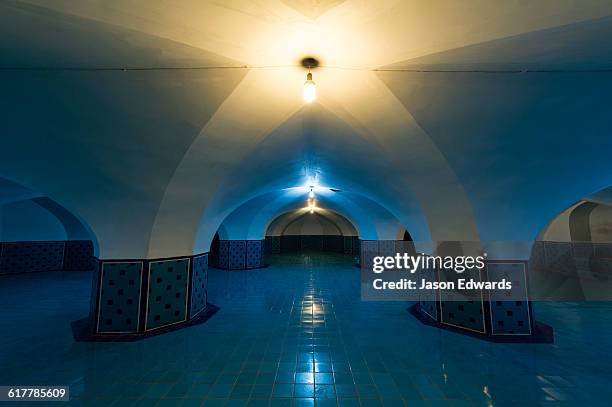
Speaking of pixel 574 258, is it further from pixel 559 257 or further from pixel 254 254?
pixel 254 254

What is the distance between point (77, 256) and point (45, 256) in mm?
1047

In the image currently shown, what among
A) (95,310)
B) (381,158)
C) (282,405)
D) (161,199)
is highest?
(381,158)

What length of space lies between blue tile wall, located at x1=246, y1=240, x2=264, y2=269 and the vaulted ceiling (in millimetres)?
7013

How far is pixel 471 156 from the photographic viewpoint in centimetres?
437

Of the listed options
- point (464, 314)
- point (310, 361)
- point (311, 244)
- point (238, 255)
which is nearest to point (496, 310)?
point (464, 314)

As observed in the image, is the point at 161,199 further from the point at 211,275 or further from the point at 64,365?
the point at 211,275

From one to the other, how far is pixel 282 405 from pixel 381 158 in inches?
162

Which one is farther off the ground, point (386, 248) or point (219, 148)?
point (219, 148)

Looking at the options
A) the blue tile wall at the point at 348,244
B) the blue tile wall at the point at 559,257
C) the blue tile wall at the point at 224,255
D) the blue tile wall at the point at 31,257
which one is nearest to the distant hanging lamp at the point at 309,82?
the blue tile wall at the point at 224,255

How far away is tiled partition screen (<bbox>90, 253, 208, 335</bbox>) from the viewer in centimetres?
505

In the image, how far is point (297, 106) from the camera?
4117 mm

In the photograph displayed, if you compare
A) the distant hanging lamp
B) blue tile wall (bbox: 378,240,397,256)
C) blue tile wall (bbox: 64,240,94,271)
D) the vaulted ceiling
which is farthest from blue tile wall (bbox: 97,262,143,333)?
blue tile wall (bbox: 378,240,397,256)

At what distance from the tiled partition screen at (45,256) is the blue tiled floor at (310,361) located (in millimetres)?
5843

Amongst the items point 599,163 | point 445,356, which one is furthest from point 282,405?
point 599,163
